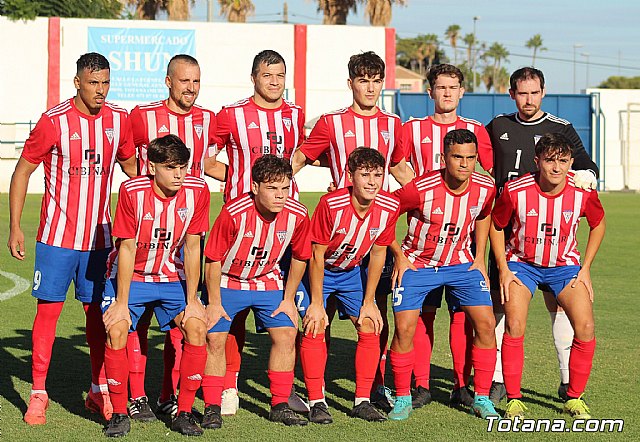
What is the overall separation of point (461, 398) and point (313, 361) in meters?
1.05

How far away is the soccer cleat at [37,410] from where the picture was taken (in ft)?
19.1

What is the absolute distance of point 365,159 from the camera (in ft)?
19.0

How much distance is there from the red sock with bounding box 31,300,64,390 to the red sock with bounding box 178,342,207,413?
35.0 inches

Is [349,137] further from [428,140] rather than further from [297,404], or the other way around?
[297,404]

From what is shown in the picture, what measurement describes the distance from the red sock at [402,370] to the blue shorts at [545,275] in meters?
0.80

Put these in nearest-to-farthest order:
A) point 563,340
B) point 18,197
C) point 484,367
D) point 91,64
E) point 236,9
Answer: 1. point 91,64
2. point 18,197
3. point 484,367
4. point 563,340
5. point 236,9

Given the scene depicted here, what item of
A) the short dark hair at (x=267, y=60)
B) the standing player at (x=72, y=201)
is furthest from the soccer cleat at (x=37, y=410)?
the short dark hair at (x=267, y=60)

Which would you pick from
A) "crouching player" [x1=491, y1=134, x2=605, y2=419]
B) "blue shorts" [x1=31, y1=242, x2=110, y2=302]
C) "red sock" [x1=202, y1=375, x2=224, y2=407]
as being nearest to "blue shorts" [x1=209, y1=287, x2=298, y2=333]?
"red sock" [x1=202, y1=375, x2=224, y2=407]

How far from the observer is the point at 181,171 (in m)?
5.67

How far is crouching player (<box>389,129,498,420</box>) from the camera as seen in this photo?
6.09m

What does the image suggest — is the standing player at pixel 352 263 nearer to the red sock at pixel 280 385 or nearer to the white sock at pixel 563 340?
the red sock at pixel 280 385

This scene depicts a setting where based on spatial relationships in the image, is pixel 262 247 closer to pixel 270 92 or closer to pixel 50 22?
pixel 270 92

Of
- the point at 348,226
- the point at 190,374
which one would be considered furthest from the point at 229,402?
the point at 348,226

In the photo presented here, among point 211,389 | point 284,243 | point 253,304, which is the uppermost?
point 284,243
